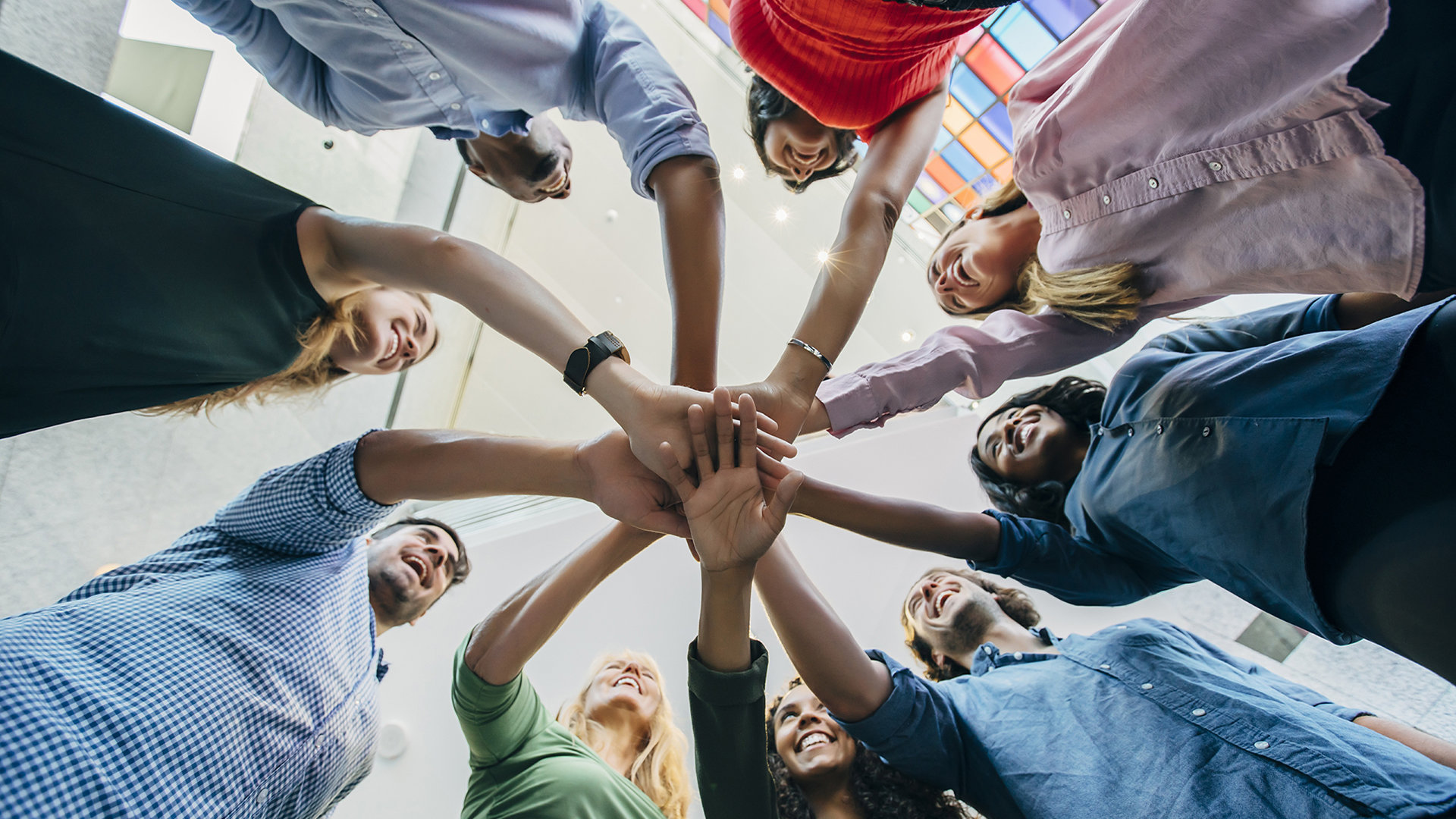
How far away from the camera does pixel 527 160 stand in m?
1.69

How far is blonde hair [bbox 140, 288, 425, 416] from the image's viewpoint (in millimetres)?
1190

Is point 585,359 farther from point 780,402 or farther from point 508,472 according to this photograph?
point 780,402

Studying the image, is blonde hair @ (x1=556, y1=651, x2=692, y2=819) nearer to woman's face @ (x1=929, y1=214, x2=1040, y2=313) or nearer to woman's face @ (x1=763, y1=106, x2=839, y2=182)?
woman's face @ (x1=929, y1=214, x2=1040, y2=313)

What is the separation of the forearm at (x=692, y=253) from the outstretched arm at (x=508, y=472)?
21 cm

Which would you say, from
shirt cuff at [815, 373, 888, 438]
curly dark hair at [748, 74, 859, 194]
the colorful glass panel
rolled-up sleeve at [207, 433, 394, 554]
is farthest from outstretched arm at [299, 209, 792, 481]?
the colorful glass panel

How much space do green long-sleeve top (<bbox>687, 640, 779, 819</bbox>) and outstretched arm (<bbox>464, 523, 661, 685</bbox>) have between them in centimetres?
35

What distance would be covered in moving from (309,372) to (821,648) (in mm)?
1409

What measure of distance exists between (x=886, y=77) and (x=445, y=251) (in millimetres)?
976

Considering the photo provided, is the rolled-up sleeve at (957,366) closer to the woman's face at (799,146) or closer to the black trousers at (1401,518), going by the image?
the black trousers at (1401,518)

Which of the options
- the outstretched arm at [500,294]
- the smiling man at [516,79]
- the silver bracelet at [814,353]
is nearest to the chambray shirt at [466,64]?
the smiling man at [516,79]

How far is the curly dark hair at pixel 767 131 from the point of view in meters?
1.59

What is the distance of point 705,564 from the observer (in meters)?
1.06

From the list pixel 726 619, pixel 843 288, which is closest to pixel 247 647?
pixel 726 619

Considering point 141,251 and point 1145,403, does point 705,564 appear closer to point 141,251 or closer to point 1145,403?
point 1145,403
